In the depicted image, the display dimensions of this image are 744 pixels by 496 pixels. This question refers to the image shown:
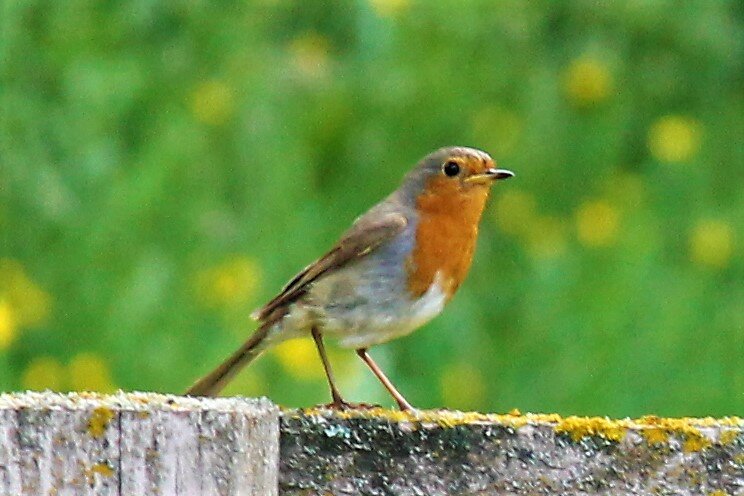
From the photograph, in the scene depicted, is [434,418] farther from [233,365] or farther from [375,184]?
[375,184]

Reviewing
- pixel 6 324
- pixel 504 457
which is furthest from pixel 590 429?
pixel 6 324

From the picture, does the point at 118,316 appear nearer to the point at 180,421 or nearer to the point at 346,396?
the point at 346,396

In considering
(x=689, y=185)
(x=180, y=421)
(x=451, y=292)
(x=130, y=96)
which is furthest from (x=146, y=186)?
(x=180, y=421)

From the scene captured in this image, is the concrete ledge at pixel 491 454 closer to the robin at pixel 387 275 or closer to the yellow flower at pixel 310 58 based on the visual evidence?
the robin at pixel 387 275

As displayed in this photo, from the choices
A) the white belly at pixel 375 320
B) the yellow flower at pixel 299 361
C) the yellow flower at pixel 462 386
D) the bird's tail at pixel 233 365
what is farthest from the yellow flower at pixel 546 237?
the bird's tail at pixel 233 365

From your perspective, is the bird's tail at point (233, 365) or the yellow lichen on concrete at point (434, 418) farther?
the bird's tail at point (233, 365)

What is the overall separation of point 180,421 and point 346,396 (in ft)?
11.1

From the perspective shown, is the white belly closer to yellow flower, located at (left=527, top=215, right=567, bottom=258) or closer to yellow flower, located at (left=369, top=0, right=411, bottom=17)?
yellow flower, located at (left=369, top=0, right=411, bottom=17)

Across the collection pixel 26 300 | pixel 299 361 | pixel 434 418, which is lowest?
pixel 434 418

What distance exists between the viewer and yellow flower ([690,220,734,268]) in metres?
6.83

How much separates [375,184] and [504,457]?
469 centimetres

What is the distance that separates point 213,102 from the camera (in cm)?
667

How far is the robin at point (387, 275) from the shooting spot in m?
4.73

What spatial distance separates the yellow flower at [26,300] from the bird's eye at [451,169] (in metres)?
1.50
